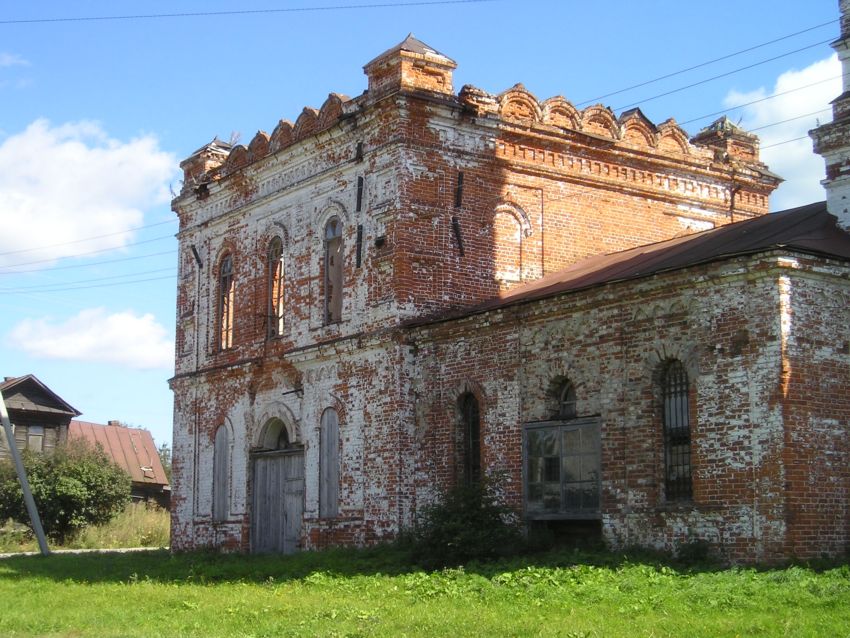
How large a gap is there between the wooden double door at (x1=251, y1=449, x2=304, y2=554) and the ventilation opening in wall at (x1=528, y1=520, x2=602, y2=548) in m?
5.88

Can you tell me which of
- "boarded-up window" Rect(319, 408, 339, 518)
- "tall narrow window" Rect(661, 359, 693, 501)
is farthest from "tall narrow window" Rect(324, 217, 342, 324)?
"tall narrow window" Rect(661, 359, 693, 501)

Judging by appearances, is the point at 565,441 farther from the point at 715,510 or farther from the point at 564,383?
the point at 715,510

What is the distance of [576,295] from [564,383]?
139 cm

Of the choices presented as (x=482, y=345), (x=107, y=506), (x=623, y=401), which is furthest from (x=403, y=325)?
(x=107, y=506)

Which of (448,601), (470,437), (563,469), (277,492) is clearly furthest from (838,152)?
(277,492)

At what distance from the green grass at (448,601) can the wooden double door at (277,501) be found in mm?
3290

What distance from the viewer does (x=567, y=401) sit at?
1722 cm

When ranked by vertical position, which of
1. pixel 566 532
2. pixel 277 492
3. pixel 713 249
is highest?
pixel 713 249

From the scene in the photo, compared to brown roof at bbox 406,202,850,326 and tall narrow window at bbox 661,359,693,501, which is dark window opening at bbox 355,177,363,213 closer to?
brown roof at bbox 406,202,850,326

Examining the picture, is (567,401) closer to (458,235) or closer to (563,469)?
(563,469)

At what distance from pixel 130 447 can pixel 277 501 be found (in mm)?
29610

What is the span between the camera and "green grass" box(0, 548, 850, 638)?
36.0ft

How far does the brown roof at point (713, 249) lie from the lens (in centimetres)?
1481

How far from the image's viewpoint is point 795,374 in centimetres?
1420
